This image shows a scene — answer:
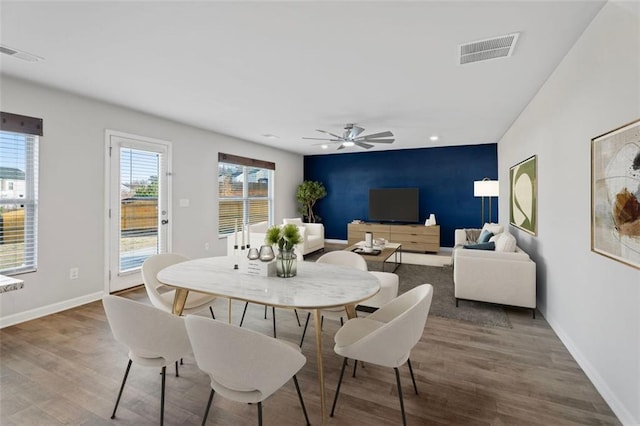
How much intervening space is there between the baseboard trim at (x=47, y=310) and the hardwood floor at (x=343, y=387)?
Result: 0.20m

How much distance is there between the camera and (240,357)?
124 cm

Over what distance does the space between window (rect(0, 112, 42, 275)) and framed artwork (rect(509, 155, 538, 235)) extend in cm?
551

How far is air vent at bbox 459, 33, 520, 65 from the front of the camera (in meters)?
2.34

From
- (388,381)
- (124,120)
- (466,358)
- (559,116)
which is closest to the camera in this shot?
(388,381)

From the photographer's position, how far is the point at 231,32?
224cm

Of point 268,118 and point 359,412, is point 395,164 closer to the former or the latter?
point 268,118

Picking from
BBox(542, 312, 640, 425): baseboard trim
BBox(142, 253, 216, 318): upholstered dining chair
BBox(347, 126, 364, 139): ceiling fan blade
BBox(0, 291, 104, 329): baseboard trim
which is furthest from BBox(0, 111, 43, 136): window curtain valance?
BBox(542, 312, 640, 425): baseboard trim

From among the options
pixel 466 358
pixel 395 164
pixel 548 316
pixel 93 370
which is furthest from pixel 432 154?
pixel 93 370

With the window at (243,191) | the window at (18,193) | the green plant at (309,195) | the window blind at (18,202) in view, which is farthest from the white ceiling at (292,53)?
the green plant at (309,195)

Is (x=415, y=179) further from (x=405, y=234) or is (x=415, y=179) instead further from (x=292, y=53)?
(x=292, y=53)

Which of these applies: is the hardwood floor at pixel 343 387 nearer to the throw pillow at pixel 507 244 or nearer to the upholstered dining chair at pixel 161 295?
the upholstered dining chair at pixel 161 295

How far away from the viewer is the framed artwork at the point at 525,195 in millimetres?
3508

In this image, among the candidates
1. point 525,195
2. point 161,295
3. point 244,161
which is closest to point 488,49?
point 525,195

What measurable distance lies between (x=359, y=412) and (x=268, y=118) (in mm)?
4011
